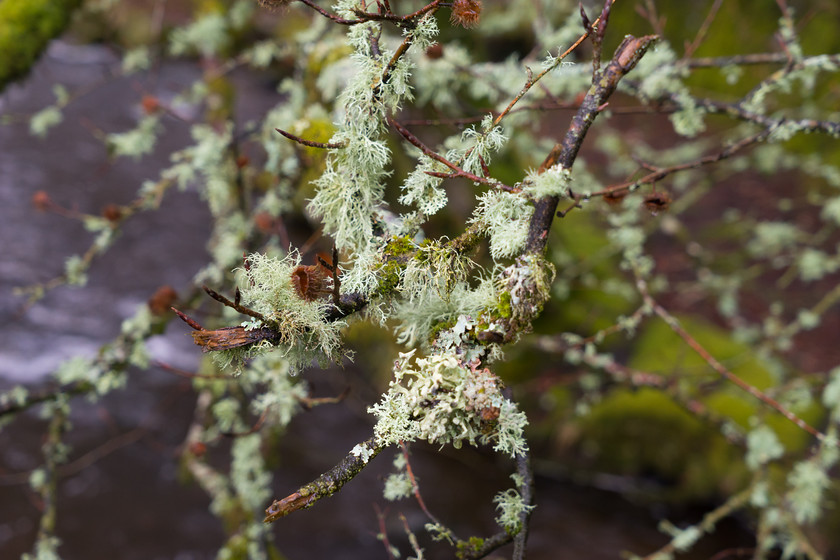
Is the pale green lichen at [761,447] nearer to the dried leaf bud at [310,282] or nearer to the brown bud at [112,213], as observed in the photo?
the dried leaf bud at [310,282]

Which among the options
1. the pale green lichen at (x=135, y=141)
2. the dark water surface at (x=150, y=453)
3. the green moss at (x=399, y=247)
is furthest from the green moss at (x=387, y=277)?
the dark water surface at (x=150, y=453)

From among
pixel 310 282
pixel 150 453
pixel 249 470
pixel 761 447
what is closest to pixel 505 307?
pixel 310 282

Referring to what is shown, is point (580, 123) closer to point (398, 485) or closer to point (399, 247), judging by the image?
point (399, 247)

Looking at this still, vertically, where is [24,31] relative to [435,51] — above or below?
above

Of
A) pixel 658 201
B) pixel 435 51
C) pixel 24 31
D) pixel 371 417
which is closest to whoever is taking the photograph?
pixel 658 201

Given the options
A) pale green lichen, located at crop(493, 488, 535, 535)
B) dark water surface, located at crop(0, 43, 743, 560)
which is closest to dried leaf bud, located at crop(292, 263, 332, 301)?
pale green lichen, located at crop(493, 488, 535, 535)

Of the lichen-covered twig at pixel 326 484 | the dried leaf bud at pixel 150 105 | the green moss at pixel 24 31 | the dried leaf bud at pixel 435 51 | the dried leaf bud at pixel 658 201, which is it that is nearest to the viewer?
the lichen-covered twig at pixel 326 484

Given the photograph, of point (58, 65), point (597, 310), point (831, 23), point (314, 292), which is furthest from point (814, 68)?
point (58, 65)
